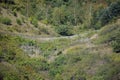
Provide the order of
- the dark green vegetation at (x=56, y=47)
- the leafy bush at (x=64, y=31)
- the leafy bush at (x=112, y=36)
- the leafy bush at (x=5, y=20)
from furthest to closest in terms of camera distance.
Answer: the leafy bush at (x=64, y=31) < the leafy bush at (x=5, y=20) < the leafy bush at (x=112, y=36) < the dark green vegetation at (x=56, y=47)

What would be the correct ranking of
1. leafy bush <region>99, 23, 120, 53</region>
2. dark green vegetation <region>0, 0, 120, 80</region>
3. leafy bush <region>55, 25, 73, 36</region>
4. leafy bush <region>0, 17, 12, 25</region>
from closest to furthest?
dark green vegetation <region>0, 0, 120, 80</region> → leafy bush <region>99, 23, 120, 53</region> → leafy bush <region>0, 17, 12, 25</region> → leafy bush <region>55, 25, 73, 36</region>

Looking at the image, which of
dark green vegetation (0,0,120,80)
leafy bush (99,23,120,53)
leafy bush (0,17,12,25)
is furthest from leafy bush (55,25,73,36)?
leafy bush (99,23,120,53)

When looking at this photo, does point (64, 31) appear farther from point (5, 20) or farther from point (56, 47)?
point (56, 47)

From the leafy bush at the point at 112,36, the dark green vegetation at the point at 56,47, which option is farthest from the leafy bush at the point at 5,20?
the leafy bush at the point at 112,36

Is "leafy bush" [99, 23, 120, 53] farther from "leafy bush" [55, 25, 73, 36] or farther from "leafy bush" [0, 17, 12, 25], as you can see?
"leafy bush" [55, 25, 73, 36]

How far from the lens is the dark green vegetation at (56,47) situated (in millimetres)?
29812

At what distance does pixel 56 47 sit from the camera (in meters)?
40.5

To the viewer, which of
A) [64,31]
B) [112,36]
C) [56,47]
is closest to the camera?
[112,36]

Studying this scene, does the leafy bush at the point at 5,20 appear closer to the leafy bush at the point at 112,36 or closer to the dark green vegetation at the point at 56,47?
the dark green vegetation at the point at 56,47

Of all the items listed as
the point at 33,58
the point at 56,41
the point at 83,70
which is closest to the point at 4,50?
the point at 33,58

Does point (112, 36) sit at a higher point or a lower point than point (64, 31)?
higher

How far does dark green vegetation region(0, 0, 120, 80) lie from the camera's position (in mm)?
29812

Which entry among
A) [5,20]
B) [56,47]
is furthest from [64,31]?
[56,47]

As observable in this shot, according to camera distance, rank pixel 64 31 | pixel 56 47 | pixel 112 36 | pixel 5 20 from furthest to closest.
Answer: pixel 64 31
pixel 5 20
pixel 56 47
pixel 112 36
